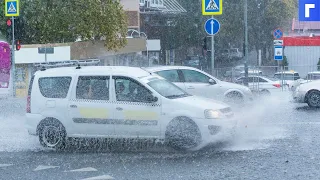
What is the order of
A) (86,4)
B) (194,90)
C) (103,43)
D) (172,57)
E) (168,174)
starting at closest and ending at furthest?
1. (168,174)
2. (194,90)
3. (86,4)
4. (103,43)
5. (172,57)

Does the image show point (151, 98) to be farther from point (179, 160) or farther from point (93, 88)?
point (179, 160)

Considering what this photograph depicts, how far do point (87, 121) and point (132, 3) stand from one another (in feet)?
130

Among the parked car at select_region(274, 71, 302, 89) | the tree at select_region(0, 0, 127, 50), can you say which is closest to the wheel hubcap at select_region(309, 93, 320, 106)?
the parked car at select_region(274, 71, 302, 89)

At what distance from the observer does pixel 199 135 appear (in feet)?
38.1

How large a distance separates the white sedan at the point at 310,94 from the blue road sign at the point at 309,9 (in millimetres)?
15897

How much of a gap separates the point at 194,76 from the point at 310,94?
4139 mm

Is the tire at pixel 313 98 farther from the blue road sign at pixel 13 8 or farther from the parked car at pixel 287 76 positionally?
the blue road sign at pixel 13 8

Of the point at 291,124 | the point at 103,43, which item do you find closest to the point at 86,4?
the point at 103,43

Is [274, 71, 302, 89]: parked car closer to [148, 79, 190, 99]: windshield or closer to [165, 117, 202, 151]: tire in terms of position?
[148, 79, 190, 99]: windshield

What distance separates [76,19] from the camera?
37.1m

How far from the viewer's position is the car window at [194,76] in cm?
1866

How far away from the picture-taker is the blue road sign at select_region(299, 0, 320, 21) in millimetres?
36031

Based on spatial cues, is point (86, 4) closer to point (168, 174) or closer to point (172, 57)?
point (172, 57)


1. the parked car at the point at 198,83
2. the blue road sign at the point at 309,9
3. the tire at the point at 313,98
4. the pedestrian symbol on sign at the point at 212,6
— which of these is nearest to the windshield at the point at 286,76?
the blue road sign at the point at 309,9
